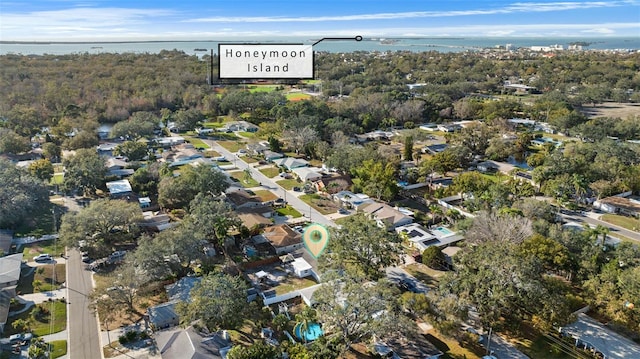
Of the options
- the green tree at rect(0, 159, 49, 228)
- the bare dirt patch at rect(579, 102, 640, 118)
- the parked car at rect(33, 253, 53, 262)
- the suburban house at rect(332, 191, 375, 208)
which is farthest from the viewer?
the bare dirt patch at rect(579, 102, 640, 118)

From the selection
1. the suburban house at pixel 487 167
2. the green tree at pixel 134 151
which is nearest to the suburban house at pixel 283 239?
the green tree at pixel 134 151

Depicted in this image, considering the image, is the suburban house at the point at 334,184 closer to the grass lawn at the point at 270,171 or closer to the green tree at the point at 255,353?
the grass lawn at the point at 270,171

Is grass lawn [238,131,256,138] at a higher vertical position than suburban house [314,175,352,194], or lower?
higher

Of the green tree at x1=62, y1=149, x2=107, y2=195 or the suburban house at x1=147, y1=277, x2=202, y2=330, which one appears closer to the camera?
the suburban house at x1=147, y1=277, x2=202, y2=330

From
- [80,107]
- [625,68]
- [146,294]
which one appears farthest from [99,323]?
[625,68]

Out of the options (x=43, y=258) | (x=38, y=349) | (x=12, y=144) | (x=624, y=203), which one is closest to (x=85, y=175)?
(x=43, y=258)

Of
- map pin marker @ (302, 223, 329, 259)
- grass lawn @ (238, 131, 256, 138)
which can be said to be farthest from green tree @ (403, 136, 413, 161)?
grass lawn @ (238, 131, 256, 138)

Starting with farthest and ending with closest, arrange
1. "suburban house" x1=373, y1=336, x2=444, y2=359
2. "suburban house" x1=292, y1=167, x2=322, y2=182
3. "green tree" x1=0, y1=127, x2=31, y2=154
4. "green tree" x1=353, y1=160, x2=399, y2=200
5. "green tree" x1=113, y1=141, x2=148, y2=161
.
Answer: "green tree" x1=0, y1=127, x2=31, y2=154 → "green tree" x1=113, y1=141, x2=148, y2=161 → "suburban house" x1=292, y1=167, x2=322, y2=182 → "green tree" x1=353, y1=160, x2=399, y2=200 → "suburban house" x1=373, y1=336, x2=444, y2=359

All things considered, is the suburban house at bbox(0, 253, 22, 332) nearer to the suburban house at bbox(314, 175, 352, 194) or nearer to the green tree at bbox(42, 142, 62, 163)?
the suburban house at bbox(314, 175, 352, 194)
